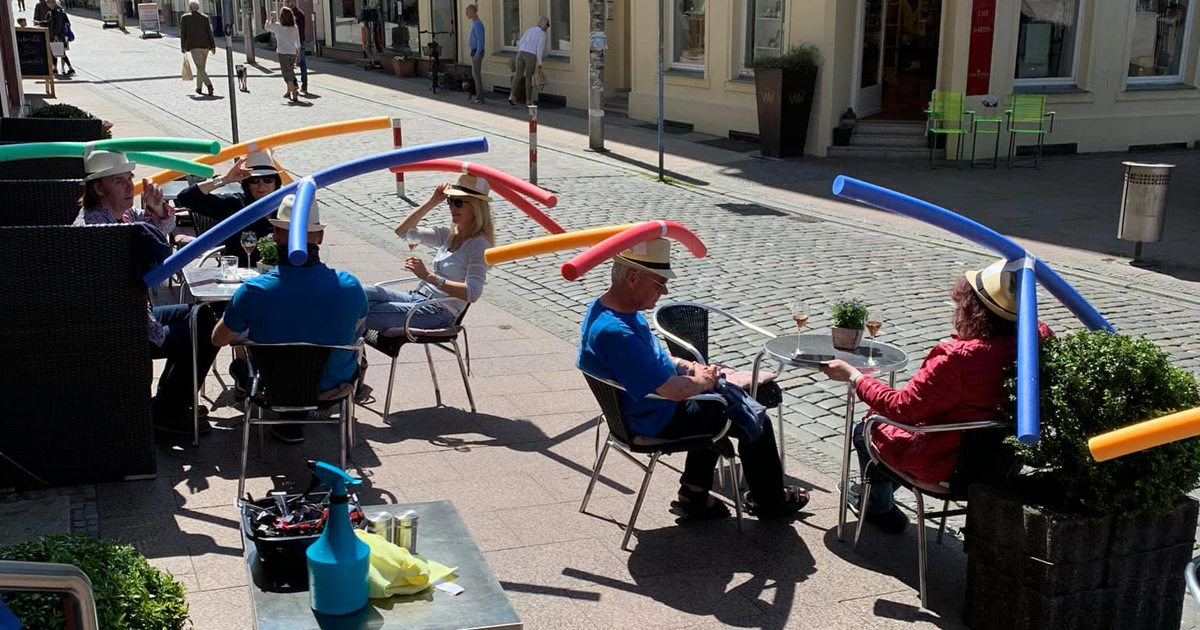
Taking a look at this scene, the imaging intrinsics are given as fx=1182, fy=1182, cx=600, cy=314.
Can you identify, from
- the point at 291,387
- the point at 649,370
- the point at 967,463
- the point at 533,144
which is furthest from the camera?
the point at 533,144

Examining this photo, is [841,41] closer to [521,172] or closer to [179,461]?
[521,172]

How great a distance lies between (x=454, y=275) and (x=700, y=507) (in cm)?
235

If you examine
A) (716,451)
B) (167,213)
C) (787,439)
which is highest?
(167,213)

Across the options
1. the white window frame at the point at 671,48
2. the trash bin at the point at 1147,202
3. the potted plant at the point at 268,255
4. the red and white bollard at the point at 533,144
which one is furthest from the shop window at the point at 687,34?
the potted plant at the point at 268,255

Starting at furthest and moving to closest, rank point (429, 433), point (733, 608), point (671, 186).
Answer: point (671, 186) < point (429, 433) < point (733, 608)

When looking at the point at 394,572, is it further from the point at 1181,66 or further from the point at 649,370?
the point at 1181,66

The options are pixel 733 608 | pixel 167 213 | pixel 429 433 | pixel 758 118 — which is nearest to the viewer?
pixel 733 608

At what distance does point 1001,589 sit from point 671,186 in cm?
1158

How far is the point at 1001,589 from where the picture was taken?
4535 mm

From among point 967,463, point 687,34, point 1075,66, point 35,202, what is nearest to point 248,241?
point 35,202

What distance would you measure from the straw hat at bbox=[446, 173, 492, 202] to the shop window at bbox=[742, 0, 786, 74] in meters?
12.8

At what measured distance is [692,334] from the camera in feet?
21.5

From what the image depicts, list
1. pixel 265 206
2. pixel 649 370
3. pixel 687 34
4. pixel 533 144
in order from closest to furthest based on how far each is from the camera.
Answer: pixel 649 370, pixel 265 206, pixel 533 144, pixel 687 34

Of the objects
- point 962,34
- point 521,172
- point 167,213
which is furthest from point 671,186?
point 167,213
